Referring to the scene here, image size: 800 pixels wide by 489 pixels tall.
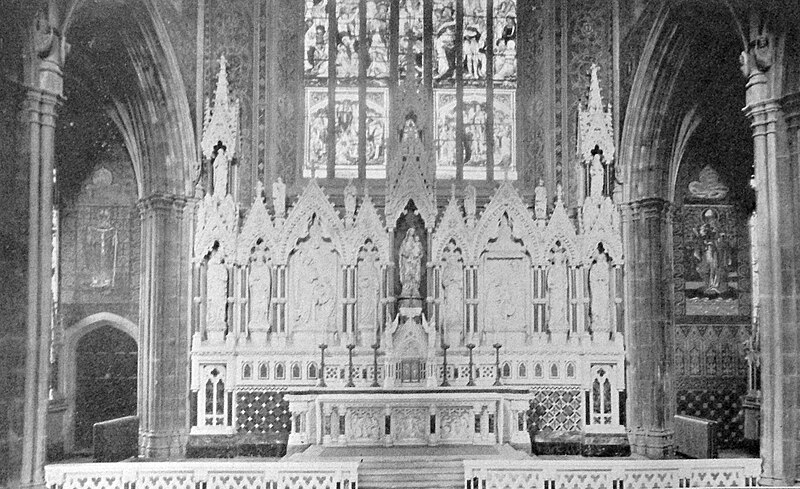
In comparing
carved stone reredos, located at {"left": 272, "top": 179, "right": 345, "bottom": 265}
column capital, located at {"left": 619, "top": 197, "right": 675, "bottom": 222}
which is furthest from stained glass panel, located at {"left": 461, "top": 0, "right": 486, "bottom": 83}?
carved stone reredos, located at {"left": 272, "top": 179, "right": 345, "bottom": 265}

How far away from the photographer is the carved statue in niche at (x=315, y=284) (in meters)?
16.0

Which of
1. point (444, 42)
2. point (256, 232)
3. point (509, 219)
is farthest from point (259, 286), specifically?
point (444, 42)

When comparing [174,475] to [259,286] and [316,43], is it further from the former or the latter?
[316,43]

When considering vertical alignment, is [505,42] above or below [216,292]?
above

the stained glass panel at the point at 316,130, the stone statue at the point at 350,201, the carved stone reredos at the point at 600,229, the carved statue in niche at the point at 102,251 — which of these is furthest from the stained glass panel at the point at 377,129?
the carved statue in niche at the point at 102,251

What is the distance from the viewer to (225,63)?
16609 millimetres

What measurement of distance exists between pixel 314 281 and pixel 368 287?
0.95 m

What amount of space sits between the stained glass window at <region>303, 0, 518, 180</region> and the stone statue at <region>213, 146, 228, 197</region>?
2910 mm

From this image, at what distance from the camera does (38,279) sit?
10.2m

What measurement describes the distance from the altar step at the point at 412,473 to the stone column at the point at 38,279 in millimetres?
4070

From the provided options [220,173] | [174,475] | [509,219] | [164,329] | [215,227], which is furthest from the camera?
[509,219]

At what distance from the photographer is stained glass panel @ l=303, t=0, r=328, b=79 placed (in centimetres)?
1875

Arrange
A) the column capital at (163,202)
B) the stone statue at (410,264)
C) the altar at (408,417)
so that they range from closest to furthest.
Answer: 1. the altar at (408,417)
2. the stone statue at (410,264)
3. the column capital at (163,202)

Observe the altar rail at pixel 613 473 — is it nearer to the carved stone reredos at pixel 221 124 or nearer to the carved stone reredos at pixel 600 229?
the carved stone reredos at pixel 600 229
